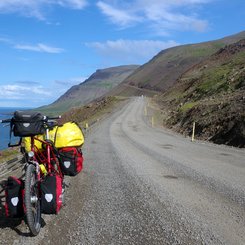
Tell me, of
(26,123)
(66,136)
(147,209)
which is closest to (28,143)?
(66,136)

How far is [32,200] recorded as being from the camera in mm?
5398

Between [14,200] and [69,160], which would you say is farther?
[69,160]

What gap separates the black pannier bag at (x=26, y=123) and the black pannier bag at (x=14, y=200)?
0.80 meters

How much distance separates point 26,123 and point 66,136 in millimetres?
1312

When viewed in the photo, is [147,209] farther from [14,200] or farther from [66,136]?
[14,200]

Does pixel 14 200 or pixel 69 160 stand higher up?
pixel 69 160

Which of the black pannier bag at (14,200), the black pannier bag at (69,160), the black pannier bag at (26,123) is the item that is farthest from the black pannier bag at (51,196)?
the black pannier bag at (69,160)

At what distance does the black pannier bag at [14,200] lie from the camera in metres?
5.38

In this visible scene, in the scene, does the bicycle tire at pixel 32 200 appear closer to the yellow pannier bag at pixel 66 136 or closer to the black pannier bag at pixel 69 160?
the black pannier bag at pixel 69 160

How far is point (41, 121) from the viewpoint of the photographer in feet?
19.5

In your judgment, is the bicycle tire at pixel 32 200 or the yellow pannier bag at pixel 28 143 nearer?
the bicycle tire at pixel 32 200

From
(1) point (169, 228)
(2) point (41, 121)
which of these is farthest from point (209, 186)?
(2) point (41, 121)

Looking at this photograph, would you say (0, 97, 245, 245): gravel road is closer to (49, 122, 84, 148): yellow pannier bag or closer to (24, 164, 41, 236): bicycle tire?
(24, 164, 41, 236): bicycle tire

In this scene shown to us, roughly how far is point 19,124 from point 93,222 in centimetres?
191
